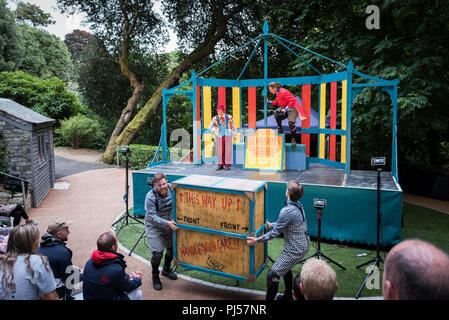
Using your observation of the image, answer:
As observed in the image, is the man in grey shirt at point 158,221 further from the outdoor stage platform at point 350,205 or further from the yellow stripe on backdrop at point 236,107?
the yellow stripe on backdrop at point 236,107

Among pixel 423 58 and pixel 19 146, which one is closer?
pixel 423 58

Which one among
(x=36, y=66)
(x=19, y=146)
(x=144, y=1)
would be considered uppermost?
(x=144, y=1)

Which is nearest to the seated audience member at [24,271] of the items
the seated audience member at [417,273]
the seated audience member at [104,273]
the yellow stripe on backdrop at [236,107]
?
the seated audience member at [104,273]

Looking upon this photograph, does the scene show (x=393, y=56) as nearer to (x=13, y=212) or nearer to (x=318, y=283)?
(x=318, y=283)

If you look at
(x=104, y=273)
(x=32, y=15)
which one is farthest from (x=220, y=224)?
(x=32, y=15)

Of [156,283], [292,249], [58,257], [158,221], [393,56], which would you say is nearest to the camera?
[58,257]

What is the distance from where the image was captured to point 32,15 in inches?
1353

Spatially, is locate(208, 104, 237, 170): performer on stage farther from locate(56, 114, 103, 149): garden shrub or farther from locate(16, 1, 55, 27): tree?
locate(16, 1, 55, 27): tree

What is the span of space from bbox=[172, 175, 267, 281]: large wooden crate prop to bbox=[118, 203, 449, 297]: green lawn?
687mm

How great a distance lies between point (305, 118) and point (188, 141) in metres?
13.3

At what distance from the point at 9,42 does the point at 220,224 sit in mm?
28603

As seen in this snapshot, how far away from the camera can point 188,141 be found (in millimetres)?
22906
